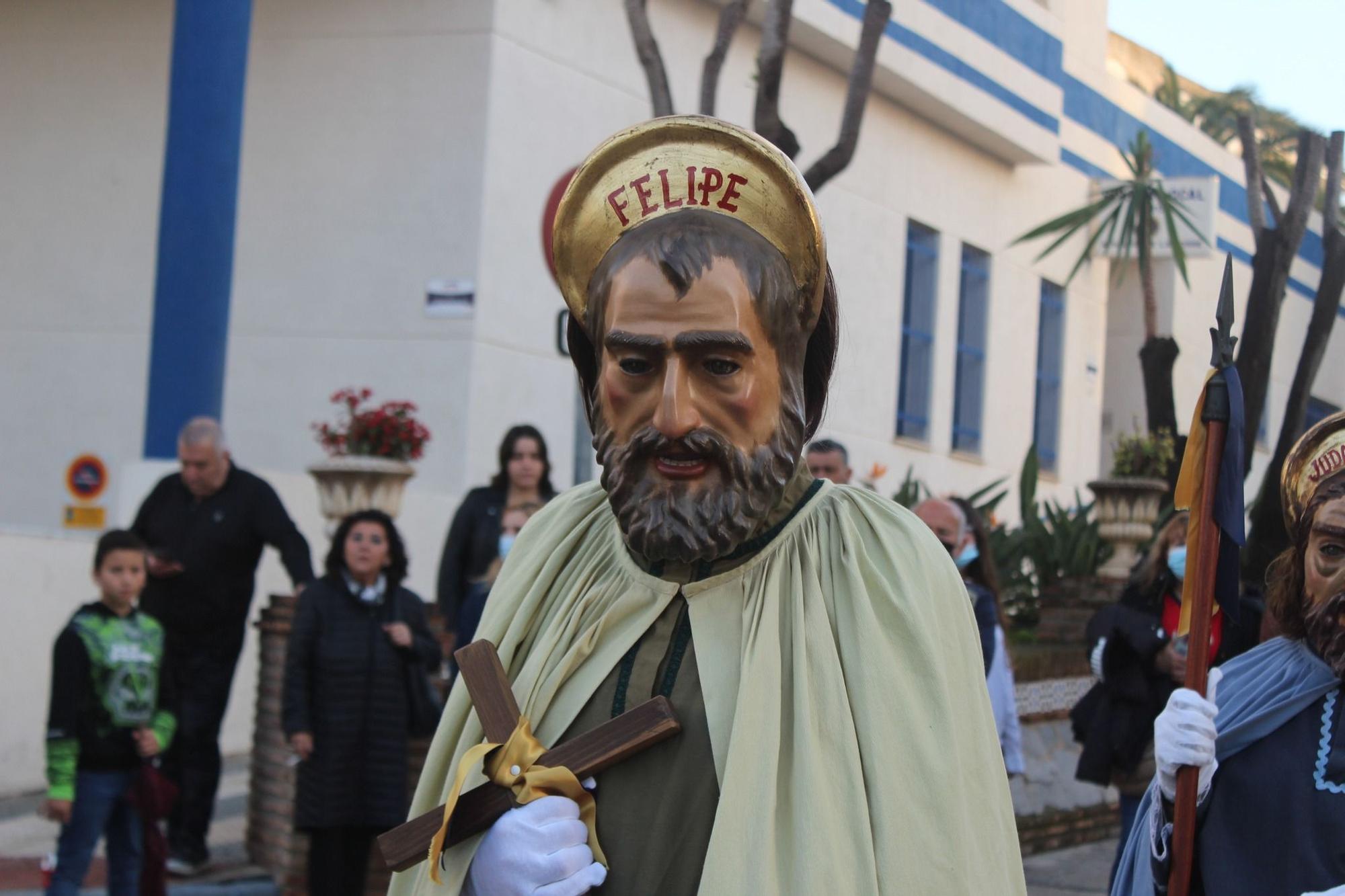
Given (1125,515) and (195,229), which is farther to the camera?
(1125,515)

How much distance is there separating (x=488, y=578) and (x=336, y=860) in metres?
1.12

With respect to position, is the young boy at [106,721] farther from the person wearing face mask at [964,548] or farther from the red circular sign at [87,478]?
the red circular sign at [87,478]

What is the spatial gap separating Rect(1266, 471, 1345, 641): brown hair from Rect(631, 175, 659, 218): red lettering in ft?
6.95

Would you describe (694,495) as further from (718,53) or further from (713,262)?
(718,53)

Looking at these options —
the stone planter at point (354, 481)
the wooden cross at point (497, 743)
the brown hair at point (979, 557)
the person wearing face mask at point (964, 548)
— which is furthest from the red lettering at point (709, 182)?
the stone planter at point (354, 481)

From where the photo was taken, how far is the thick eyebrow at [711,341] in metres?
2.57

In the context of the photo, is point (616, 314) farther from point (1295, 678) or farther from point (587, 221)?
point (1295, 678)

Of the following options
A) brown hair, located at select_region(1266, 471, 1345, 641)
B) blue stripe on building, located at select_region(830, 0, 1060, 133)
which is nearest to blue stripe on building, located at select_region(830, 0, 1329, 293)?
blue stripe on building, located at select_region(830, 0, 1060, 133)

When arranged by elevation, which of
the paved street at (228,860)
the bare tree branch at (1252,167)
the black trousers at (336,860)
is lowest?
the paved street at (228,860)

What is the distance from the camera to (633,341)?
2.61 m

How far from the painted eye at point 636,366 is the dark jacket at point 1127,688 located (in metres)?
4.29

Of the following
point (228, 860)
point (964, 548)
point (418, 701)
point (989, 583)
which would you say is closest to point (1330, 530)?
point (964, 548)

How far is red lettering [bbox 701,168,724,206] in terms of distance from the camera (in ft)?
8.87

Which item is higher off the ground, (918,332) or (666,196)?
(918,332)
